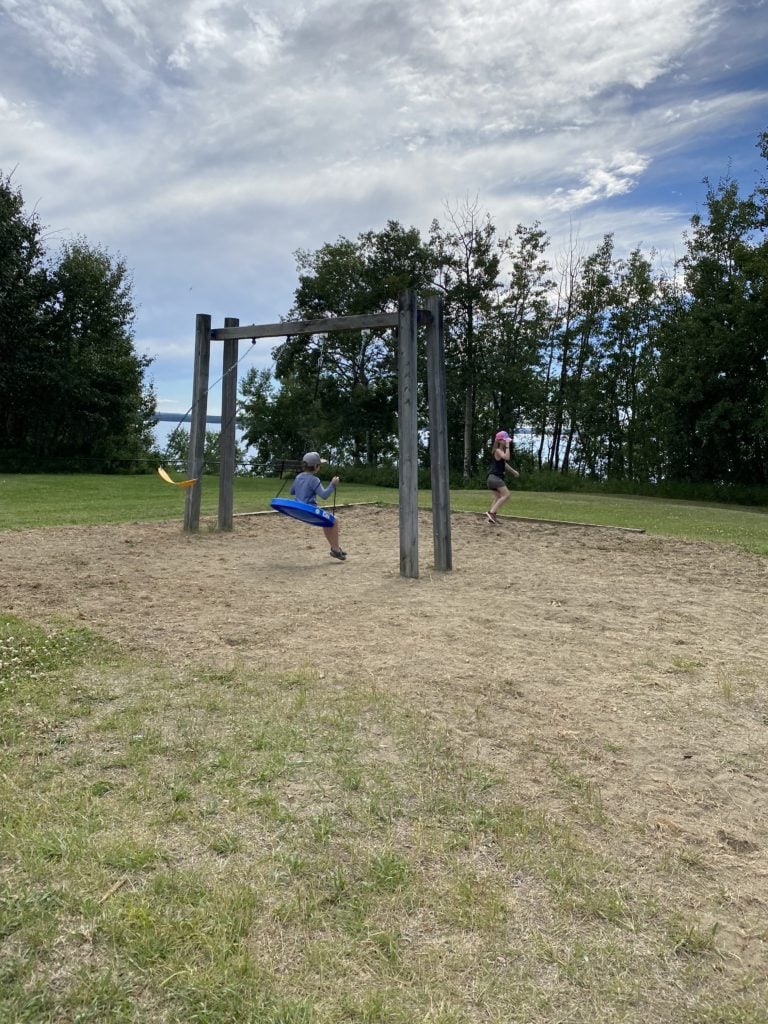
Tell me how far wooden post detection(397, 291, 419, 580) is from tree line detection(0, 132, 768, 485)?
845 inches

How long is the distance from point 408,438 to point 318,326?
6.87ft

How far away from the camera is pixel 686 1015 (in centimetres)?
168

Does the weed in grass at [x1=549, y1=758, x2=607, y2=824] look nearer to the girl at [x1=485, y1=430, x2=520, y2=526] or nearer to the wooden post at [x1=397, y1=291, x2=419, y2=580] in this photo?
the wooden post at [x1=397, y1=291, x2=419, y2=580]

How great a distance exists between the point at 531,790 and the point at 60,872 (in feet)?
5.40

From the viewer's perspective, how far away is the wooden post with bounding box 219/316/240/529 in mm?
9836

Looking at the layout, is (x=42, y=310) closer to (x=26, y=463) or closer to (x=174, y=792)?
(x=26, y=463)

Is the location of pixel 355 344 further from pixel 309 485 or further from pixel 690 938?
pixel 690 938

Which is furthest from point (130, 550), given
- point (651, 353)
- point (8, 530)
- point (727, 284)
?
point (651, 353)

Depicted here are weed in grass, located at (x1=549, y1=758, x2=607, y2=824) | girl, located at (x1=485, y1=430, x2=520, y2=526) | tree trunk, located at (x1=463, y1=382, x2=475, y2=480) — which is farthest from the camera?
tree trunk, located at (x1=463, y1=382, x2=475, y2=480)

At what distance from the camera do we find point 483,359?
34750 mm

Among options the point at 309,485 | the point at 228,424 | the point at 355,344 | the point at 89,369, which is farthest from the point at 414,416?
the point at 355,344

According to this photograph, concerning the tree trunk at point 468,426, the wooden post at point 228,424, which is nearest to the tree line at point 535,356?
the tree trunk at point 468,426

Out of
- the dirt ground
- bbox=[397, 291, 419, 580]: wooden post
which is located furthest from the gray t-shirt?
bbox=[397, 291, 419, 580]: wooden post

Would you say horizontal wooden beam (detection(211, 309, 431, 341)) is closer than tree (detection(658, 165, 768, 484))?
Yes
